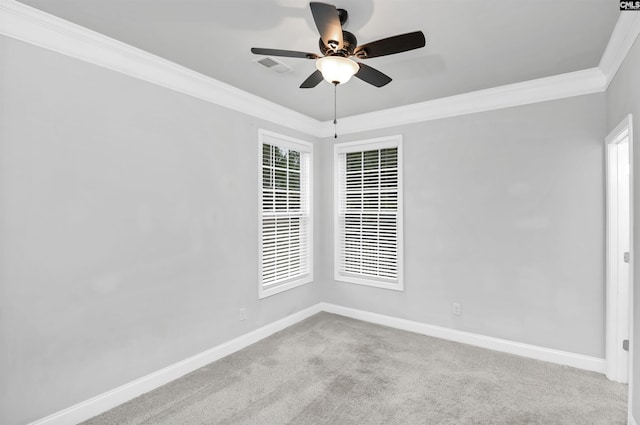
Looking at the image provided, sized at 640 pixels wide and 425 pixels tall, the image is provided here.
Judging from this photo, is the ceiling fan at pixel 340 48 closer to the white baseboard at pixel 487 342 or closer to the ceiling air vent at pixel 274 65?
the ceiling air vent at pixel 274 65

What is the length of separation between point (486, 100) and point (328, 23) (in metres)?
2.54

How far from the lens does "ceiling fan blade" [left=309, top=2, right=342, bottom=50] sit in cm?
165

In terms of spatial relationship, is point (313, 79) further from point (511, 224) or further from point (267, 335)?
point (267, 335)

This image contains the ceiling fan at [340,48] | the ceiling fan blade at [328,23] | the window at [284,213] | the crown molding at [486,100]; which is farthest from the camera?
the window at [284,213]

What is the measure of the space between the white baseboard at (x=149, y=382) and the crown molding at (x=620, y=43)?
4.07m

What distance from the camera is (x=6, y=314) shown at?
6.81 ft

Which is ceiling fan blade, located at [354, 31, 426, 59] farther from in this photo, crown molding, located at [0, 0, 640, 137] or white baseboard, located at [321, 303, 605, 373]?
white baseboard, located at [321, 303, 605, 373]

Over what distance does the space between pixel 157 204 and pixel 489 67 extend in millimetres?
3146

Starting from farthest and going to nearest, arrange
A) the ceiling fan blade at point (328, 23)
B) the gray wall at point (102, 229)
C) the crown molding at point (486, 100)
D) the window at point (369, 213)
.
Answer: the window at point (369, 213), the crown molding at point (486, 100), the gray wall at point (102, 229), the ceiling fan blade at point (328, 23)

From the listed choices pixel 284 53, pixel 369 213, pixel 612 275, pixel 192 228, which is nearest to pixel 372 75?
pixel 284 53

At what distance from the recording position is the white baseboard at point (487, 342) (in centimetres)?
315

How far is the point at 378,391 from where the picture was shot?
109 inches

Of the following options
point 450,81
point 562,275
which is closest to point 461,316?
point 562,275

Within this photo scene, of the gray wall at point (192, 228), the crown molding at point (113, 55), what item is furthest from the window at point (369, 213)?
the crown molding at point (113, 55)
